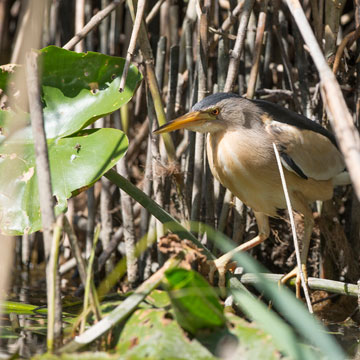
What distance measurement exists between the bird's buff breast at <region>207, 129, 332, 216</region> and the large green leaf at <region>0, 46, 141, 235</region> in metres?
0.48

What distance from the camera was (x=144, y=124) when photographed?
298 cm

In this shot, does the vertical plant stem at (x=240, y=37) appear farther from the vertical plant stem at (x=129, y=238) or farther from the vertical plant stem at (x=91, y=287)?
the vertical plant stem at (x=91, y=287)

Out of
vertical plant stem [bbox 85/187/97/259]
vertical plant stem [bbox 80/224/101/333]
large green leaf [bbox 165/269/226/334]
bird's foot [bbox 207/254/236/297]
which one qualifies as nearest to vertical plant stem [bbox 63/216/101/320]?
vertical plant stem [bbox 80/224/101/333]

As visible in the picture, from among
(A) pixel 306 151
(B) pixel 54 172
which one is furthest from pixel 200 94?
(B) pixel 54 172

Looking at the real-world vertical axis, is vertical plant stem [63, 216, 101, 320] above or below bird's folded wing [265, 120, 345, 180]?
below

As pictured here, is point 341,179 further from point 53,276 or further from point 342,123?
point 53,276

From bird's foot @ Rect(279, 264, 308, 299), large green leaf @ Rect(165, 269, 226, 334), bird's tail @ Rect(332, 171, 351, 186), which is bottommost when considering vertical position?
bird's foot @ Rect(279, 264, 308, 299)

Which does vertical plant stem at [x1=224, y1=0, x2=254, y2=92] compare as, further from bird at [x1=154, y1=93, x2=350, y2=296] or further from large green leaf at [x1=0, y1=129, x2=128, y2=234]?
large green leaf at [x1=0, y1=129, x2=128, y2=234]

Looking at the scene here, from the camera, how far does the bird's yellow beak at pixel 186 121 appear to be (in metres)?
2.11

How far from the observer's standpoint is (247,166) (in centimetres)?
231

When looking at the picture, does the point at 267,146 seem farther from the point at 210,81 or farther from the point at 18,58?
the point at 18,58

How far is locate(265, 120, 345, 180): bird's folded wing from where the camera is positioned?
2322mm

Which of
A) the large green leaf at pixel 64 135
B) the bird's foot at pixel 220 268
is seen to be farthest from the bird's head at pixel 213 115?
the bird's foot at pixel 220 268

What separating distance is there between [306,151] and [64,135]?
37.8 inches
